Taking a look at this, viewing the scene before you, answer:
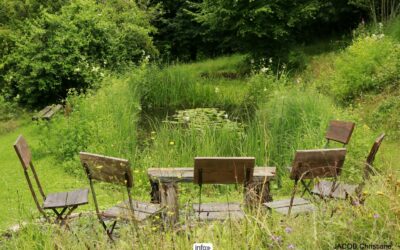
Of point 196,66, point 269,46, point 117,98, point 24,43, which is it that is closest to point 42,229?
point 117,98

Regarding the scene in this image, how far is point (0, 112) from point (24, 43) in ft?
5.84

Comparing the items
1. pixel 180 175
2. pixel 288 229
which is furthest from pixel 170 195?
pixel 288 229

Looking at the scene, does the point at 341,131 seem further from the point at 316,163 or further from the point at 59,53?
the point at 59,53

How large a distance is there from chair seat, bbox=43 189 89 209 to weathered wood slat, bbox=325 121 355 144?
10.4 ft

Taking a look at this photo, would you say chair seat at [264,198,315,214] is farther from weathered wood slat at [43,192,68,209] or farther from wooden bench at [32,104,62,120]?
wooden bench at [32,104,62,120]

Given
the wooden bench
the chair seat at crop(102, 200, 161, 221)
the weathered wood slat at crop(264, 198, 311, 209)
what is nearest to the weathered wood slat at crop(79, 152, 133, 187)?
the chair seat at crop(102, 200, 161, 221)

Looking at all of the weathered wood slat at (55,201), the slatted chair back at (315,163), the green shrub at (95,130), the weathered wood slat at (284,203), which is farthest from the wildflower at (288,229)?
the green shrub at (95,130)

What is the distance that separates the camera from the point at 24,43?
12.1 meters

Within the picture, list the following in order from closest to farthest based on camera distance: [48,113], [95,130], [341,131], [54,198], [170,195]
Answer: [54,198], [170,195], [341,131], [95,130], [48,113]

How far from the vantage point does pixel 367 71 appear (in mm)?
11156

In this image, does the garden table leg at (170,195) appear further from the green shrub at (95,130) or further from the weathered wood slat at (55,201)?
the green shrub at (95,130)

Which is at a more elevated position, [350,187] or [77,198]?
[350,187]

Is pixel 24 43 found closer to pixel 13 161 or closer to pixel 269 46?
pixel 13 161

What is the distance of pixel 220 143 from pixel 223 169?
10.4 ft
